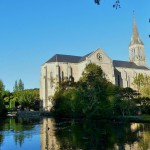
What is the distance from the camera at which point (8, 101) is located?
101 meters

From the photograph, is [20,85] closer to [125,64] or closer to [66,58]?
[66,58]

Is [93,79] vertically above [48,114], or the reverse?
[93,79]

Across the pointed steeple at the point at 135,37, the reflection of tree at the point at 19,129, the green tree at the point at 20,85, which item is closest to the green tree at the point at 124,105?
the reflection of tree at the point at 19,129


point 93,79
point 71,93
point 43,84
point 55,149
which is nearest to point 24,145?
point 55,149

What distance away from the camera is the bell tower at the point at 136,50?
383 feet

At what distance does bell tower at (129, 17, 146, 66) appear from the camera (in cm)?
11681

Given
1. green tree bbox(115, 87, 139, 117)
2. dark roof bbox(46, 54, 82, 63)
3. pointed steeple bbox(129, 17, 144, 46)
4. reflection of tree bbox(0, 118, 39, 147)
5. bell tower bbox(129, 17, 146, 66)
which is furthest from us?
pointed steeple bbox(129, 17, 144, 46)

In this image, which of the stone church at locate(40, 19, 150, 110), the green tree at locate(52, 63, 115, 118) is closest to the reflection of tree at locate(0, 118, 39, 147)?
the green tree at locate(52, 63, 115, 118)

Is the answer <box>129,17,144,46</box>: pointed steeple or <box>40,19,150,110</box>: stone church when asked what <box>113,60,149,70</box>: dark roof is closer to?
<box>40,19,150,110</box>: stone church

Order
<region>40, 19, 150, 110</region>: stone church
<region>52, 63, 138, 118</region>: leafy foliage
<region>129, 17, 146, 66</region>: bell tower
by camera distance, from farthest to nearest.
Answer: <region>129, 17, 146, 66</region>: bell tower, <region>40, 19, 150, 110</region>: stone church, <region>52, 63, 138, 118</region>: leafy foliage

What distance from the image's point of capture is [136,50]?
116750mm

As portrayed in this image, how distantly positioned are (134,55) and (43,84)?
42.6 metres

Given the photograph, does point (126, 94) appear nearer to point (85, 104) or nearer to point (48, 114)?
point (85, 104)

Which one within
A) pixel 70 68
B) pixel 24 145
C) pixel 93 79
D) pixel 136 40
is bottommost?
pixel 24 145
